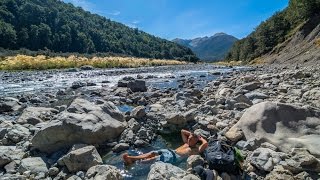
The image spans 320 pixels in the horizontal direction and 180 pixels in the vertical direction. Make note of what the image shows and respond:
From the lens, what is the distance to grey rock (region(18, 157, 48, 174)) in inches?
353

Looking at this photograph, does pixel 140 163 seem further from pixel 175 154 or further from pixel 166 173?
pixel 166 173

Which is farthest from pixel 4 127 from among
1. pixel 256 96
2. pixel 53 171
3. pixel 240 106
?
pixel 256 96

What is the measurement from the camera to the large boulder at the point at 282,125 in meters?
9.52

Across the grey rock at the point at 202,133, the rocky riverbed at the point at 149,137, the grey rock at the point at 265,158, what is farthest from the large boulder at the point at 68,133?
the grey rock at the point at 265,158

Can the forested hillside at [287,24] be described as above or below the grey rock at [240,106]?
above

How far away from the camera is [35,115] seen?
14141 millimetres

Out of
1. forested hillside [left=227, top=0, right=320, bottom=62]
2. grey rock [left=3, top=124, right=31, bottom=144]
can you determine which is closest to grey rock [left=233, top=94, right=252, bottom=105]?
grey rock [left=3, top=124, right=31, bottom=144]

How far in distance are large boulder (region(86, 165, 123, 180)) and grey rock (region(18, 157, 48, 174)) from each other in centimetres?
165

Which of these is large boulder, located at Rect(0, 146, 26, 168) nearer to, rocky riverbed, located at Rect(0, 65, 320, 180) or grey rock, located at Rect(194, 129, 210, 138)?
rocky riverbed, located at Rect(0, 65, 320, 180)

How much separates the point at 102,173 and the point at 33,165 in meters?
2.51

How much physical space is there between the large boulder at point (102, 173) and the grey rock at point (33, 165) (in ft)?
5.41

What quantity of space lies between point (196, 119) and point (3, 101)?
11.8m

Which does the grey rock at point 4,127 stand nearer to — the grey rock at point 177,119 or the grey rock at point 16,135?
the grey rock at point 16,135

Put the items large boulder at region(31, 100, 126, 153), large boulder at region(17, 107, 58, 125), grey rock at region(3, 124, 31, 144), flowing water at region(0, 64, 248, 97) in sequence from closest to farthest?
1. large boulder at region(31, 100, 126, 153)
2. grey rock at region(3, 124, 31, 144)
3. large boulder at region(17, 107, 58, 125)
4. flowing water at region(0, 64, 248, 97)
